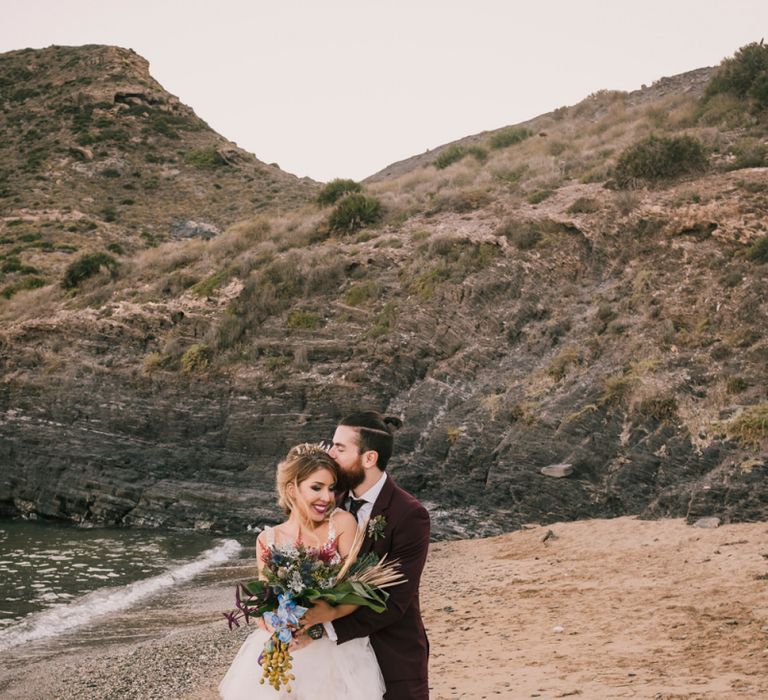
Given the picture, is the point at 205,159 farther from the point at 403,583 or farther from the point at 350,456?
the point at 403,583

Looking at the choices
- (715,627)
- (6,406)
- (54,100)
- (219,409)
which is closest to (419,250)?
(219,409)

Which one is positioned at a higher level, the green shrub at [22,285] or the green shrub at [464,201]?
the green shrub at [22,285]

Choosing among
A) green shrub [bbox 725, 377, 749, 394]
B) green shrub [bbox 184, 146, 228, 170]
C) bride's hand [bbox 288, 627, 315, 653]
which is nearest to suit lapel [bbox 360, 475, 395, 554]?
bride's hand [bbox 288, 627, 315, 653]

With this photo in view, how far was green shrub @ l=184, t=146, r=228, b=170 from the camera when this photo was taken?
5584cm

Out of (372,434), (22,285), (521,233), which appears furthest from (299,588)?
(22,285)

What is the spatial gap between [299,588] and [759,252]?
701 inches

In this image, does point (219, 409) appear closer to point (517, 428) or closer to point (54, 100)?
point (517, 428)

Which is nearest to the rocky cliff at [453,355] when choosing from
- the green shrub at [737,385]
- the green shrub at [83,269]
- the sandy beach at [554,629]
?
the green shrub at [737,385]

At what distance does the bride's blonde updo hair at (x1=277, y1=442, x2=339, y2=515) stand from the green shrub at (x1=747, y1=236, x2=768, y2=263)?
17163 millimetres

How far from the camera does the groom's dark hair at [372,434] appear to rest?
14.1ft

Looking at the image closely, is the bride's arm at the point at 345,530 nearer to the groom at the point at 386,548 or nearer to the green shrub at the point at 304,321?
the groom at the point at 386,548

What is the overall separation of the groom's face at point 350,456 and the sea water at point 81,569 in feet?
33.0

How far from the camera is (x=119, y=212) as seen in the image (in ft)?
161

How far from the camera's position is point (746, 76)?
30938 mm
